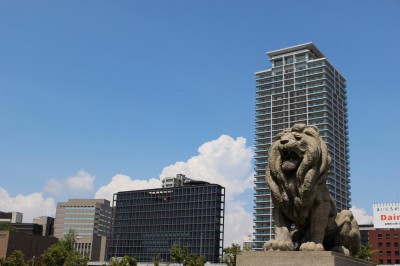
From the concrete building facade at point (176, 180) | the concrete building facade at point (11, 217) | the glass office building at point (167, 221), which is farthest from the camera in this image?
the concrete building facade at point (176, 180)

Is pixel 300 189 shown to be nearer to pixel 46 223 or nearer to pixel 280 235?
pixel 280 235

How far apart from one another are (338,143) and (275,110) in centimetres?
2189

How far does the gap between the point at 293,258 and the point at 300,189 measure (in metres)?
1.46

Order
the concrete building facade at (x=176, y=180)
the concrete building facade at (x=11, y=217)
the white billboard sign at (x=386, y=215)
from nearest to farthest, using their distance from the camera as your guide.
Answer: the white billboard sign at (x=386, y=215) → the concrete building facade at (x=11, y=217) → the concrete building facade at (x=176, y=180)

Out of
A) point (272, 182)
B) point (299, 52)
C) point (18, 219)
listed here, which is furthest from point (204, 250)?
point (272, 182)

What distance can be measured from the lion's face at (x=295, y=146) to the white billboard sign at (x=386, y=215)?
366ft

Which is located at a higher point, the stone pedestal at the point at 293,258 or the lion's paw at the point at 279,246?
the lion's paw at the point at 279,246

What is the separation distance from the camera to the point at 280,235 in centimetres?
1050

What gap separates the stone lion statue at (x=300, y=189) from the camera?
10281mm

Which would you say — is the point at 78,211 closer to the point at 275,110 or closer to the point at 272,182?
the point at 275,110

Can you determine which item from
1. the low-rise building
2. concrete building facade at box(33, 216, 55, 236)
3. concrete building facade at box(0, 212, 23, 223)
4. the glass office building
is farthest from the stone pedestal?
concrete building facade at box(33, 216, 55, 236)

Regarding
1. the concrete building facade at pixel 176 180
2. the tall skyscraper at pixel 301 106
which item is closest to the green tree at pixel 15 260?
the tall skyscraper at pixel 301 106

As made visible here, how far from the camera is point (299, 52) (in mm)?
150250

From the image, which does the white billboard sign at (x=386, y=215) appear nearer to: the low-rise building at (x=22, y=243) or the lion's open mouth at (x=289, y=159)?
the low-rise building at (x=22, y=243)
